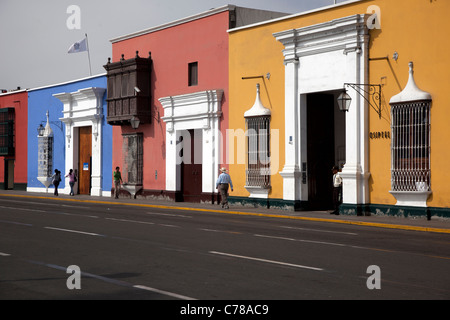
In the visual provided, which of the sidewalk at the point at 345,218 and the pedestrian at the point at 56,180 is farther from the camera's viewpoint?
the pedestrian at the point at 56,180

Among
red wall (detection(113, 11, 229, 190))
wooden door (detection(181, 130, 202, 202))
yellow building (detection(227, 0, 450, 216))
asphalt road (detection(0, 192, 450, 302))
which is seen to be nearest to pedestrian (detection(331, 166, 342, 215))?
yellow building (detection(227, 0, 450, 216))

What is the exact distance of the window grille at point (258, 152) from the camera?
2748cm

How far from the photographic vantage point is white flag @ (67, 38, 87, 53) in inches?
1645

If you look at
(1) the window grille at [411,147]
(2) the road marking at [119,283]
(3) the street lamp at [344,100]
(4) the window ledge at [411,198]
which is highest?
(3) the street lamp at [344,100]

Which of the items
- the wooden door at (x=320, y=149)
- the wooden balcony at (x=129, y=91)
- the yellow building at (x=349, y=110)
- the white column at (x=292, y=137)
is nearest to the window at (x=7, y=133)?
the wooden balcony at (x=129, y=91)

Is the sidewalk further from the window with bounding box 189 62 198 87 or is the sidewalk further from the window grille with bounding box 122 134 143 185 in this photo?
the window with bounding box 189 62 198 87

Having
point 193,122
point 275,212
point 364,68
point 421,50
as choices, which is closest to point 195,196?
point 193,122

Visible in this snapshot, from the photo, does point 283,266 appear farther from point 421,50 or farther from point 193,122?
point 193,122

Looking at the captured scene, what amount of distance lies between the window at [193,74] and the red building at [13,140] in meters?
19.3

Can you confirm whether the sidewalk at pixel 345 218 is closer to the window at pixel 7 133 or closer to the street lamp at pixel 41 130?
the street lamp at pixel 41 130

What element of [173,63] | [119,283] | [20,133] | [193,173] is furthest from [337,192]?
[20,133]

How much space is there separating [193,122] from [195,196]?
3593 millimetres

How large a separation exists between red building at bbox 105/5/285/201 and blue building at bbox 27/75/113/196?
1706 millimetres
